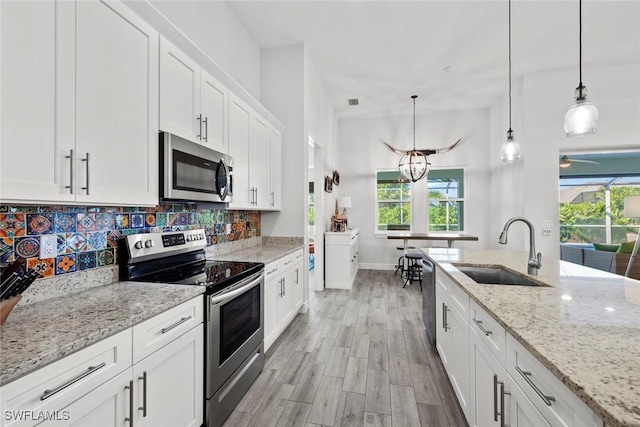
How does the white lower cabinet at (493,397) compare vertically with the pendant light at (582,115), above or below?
below

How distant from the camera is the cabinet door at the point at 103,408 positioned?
904mm

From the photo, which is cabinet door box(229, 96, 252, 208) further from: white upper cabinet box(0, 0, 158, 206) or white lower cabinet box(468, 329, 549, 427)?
white lower cabinet box(468, 329, 549, 427)

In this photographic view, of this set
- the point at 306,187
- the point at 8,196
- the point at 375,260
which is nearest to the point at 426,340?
the point at 306,187

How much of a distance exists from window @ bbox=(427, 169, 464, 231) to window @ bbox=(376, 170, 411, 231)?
49 cm

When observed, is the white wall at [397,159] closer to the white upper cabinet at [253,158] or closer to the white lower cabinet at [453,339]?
the white upper cabinet at [253,158]

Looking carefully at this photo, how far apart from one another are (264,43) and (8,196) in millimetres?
3528

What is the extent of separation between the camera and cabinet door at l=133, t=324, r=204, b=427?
119 centimetres

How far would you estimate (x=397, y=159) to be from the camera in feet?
20.9

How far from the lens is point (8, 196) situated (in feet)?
3.18

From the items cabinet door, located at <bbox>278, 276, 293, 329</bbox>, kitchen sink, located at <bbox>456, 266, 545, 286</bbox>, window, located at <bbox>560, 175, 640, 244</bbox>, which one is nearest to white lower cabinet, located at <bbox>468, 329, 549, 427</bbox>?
kitchen sink, located at <bbox>456, 266, 545, 286</bbox>

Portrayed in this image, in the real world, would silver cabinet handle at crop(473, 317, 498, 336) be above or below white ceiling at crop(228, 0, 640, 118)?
below

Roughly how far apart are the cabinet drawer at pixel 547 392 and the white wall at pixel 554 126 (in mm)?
4304

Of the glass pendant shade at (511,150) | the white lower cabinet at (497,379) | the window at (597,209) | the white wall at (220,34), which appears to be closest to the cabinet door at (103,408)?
the white lower cabinet at (497,379)

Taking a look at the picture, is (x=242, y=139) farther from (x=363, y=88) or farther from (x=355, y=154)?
(x=355, y=154)
